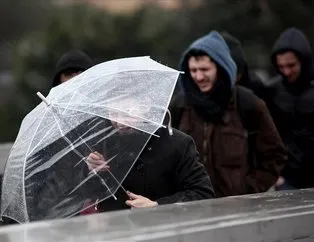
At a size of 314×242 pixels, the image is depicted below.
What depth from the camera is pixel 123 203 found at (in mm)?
4172

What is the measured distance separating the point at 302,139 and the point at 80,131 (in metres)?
2.83

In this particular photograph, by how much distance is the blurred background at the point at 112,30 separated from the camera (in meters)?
14.1

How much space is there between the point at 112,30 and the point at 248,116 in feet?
32.4

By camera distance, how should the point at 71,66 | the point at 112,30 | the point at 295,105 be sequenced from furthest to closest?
the point at 112,30 → the point at 295,105 → the point at 71,66

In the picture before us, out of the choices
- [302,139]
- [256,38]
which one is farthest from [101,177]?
[256,38]

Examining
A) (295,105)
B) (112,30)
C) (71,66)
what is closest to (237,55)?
(295,105)

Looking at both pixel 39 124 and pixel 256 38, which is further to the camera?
pixel 256 38

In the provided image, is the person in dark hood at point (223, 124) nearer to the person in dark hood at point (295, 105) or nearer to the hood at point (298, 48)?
the person in dark hood at point (295, 105)

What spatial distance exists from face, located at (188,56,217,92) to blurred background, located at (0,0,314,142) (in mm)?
8381

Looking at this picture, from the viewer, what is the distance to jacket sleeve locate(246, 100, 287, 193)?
5.46m

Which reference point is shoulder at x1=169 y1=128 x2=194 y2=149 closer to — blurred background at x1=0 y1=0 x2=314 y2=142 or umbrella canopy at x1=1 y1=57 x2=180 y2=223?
umbrella canopy at x1=1 y1=57 x2=180 y2=223

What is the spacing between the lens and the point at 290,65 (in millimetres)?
6809

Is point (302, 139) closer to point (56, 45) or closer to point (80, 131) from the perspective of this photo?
point (80, 131)

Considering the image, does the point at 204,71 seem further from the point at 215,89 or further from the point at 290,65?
the point at 290,65
